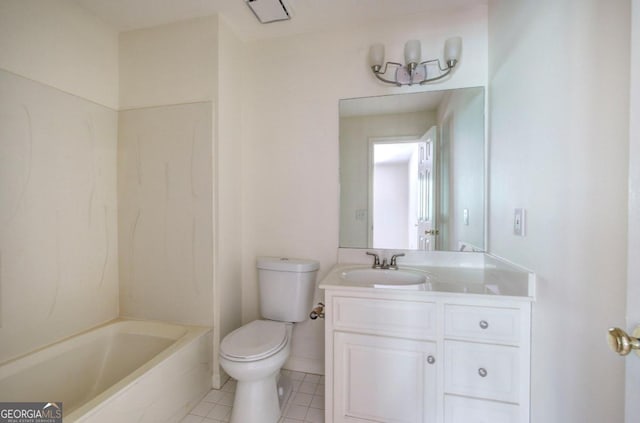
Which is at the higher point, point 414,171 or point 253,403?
point 414,171

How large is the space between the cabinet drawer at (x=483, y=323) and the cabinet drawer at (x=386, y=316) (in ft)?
0.26

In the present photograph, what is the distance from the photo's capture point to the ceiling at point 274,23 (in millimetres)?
1613

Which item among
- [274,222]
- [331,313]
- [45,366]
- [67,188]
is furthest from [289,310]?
[67,188]

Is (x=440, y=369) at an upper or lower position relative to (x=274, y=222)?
lower

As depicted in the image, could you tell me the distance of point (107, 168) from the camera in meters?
1.83

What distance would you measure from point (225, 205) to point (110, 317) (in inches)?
44.8

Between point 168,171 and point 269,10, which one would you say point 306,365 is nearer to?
point 168,171

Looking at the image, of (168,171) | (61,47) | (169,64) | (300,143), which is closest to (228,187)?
(168,171)

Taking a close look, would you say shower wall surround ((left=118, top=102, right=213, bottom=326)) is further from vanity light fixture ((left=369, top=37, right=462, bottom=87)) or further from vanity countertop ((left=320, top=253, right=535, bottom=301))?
vanity light fixture ((left=369, top=37, right=462, bottom=87))

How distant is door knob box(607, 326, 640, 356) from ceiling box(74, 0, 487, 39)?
1.83 meters

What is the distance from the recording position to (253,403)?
1.39m

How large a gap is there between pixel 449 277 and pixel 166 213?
6.07 feet

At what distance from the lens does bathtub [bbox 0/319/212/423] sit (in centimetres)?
120

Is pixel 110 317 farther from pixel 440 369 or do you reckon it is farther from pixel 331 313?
pixel 440 369
